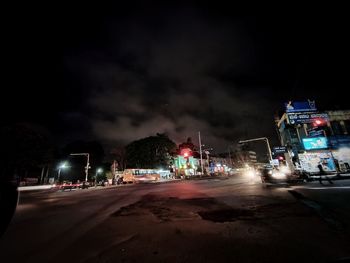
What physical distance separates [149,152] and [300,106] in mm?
46271

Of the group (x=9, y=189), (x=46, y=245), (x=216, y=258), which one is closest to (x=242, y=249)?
(x=216, y=258)

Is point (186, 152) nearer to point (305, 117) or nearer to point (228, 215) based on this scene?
point (305, 117)

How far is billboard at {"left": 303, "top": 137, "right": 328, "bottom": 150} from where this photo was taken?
29.0 meters

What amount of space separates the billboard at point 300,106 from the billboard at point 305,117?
1.57 meters

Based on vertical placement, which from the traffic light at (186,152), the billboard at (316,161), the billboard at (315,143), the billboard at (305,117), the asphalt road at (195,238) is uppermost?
the traffic light at (186,152)

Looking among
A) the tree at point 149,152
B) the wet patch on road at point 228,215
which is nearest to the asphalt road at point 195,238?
the wet patch on road at point 228,215

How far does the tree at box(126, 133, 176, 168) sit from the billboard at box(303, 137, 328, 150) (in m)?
45.1

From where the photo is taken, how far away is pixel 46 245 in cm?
500

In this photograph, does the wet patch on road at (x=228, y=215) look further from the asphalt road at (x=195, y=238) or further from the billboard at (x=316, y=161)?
the billboard at (x=316, y=161)

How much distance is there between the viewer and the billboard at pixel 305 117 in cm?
2966

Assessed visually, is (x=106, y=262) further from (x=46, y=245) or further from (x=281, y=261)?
(x=281, y=261)

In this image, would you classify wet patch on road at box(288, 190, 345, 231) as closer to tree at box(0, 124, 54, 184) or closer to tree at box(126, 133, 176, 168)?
tree at box(0, 124, 54, 184)

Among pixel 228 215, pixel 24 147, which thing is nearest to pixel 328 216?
pixel 228 215

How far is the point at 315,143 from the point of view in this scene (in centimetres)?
2922
